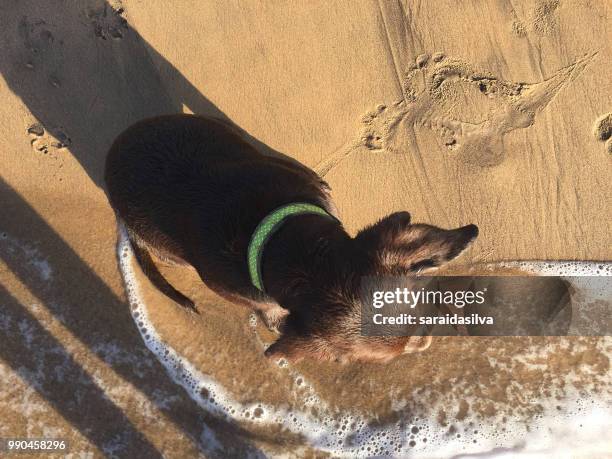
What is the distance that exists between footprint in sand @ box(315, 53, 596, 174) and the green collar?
7.04ft

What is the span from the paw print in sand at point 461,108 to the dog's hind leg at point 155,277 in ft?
8.98

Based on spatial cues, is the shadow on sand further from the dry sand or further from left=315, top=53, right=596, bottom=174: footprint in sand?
left=315, top=53, right=596, bottom=174: footprint in sand

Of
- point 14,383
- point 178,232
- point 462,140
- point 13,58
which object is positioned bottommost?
point 14,383

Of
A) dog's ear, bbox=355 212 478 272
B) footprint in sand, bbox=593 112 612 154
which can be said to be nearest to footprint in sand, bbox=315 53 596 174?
footprint in sand, bbox=593 112 612 154

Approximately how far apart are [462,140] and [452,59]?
3.14 ft

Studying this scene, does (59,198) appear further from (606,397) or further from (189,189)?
(606,397)

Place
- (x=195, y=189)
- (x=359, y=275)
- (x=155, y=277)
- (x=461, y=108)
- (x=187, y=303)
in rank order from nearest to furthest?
(x=359, y=275) → (x=195, y=189) → (x=155, y=277) → (x=187, y=303) → (x=461, y=108)

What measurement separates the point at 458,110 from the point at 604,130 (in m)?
1.74

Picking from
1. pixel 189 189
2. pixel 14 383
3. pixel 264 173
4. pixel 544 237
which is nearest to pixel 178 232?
pixel 189 189

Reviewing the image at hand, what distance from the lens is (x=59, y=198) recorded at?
5.29 meters

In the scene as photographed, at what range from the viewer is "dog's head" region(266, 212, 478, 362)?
106 inches

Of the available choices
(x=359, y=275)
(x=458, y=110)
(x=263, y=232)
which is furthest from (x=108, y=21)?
(x=359, y=275)

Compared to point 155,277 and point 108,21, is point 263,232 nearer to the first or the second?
point 155,277

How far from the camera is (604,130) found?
524 cm
